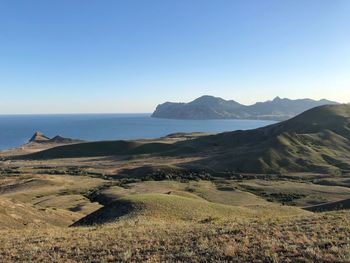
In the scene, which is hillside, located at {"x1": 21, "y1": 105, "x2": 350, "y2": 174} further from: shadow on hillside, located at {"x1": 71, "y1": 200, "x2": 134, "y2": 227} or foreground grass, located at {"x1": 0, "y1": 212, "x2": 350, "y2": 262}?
foreground grass, located at {"x1": 0, "y1": 212, "x2": 350, "y2": 262}

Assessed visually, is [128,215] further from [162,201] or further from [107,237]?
[107,237]

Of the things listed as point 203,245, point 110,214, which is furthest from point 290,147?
point 203,245

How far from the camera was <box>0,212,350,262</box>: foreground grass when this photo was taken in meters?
15.9

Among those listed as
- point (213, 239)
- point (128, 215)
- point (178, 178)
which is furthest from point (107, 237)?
point (178, 178)

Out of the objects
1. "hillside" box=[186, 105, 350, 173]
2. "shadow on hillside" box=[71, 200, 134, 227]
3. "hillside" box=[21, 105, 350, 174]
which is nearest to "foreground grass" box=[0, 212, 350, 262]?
"shadow on hillside" box=[71, 200, 134, 227]

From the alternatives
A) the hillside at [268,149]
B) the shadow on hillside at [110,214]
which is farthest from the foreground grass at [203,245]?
the hillside at [268,149]

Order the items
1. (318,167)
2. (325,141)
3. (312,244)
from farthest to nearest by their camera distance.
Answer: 1. (325,141)
2. (318,167)
3. (312,244)

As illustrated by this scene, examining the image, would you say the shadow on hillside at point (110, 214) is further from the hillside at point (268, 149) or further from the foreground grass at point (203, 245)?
the hillside at point (268, 149)

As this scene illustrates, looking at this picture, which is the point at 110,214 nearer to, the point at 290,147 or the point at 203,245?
the point at 203,245

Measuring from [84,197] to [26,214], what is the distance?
2993 cm

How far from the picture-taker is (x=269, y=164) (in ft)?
366

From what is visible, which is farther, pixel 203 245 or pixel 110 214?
pixel 110 214

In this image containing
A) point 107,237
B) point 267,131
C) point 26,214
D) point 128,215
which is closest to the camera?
point 107,237

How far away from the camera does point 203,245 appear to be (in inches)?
707
